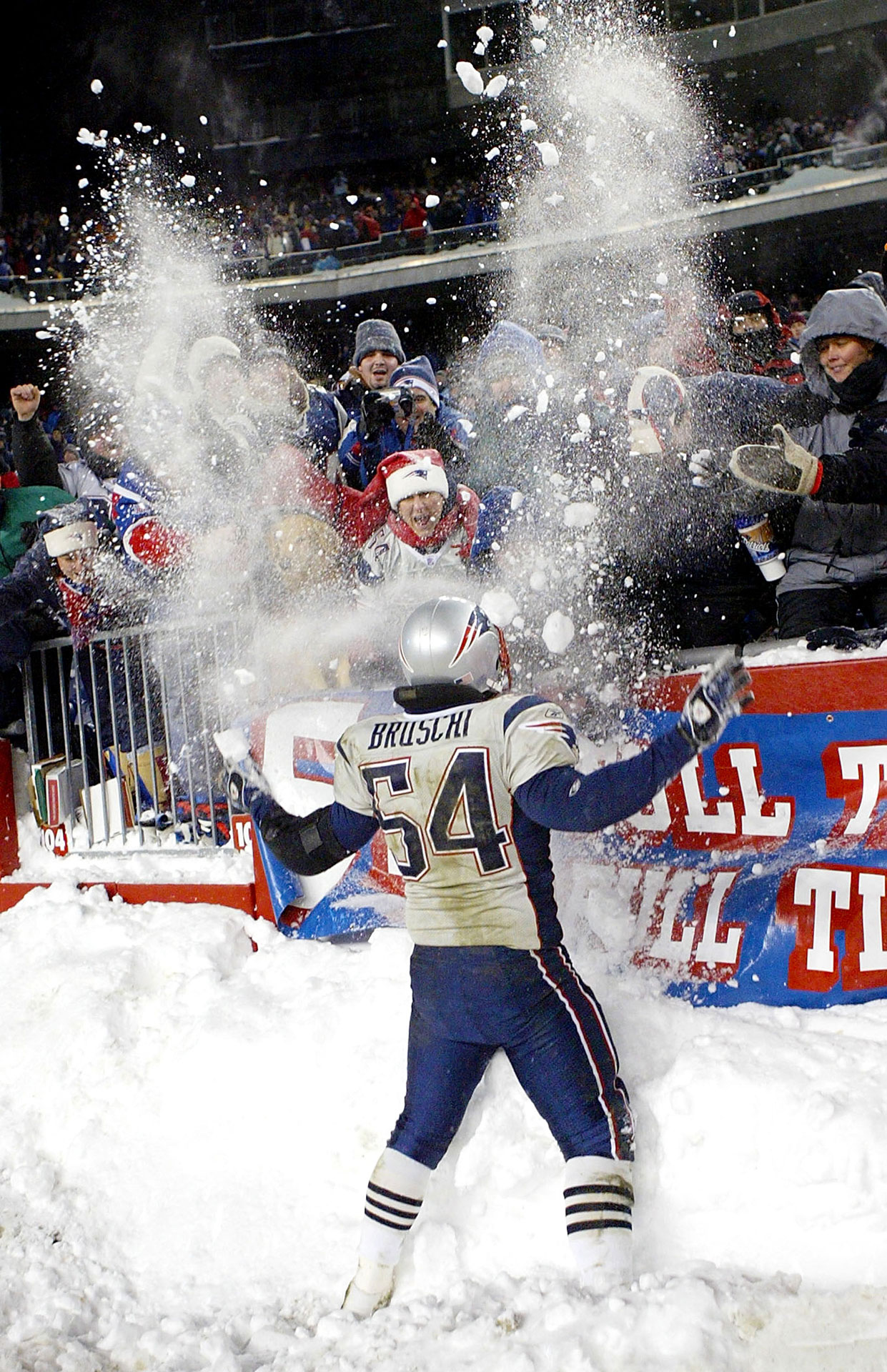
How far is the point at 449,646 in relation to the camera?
10.3 ft

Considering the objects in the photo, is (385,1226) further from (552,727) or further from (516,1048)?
(552,727)

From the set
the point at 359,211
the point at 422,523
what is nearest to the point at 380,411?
the point at 422,523

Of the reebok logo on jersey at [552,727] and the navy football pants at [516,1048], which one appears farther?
the reebok logo on jersey at [552,727]

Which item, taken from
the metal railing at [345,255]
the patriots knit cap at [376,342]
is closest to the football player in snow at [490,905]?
the patriots knit cap at [376,342]

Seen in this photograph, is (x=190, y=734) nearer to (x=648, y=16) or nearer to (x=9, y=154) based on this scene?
(x=648, y=16)

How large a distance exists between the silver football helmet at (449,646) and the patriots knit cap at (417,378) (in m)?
3.13

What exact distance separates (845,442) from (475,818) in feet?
7.90

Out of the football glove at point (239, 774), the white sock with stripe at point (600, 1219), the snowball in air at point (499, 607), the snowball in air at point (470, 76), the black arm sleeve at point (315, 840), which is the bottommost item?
the white sock with stripe at point (600, 1219)

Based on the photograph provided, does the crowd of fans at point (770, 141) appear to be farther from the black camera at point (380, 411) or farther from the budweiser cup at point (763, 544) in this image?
the budweiser cup at point (763, 544)

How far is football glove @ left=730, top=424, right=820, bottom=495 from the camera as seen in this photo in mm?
4074

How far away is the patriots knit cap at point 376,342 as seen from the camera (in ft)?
22.2

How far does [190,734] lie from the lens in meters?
5.26

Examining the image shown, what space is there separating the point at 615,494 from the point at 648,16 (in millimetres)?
22922

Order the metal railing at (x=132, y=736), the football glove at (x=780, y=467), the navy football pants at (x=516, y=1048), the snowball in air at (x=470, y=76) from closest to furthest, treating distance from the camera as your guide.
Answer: the navy football pants at (x=516, y=1048) → the football glove at (x=780, y=467) → the metal railing at (x=132, y=736) → the snowball in air at (x=470, y=76)
